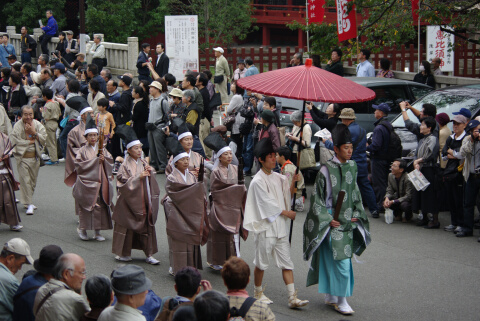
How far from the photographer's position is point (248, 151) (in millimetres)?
12664

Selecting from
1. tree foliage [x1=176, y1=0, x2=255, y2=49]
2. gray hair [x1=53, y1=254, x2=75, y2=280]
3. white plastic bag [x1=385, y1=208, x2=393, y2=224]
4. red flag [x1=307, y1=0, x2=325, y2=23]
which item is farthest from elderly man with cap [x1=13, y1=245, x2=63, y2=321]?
tree foliage [x1=176, y1=0, x2=255, y2=49]

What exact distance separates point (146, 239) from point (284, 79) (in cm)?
291

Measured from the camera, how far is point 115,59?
19922 mm

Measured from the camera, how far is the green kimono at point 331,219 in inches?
257

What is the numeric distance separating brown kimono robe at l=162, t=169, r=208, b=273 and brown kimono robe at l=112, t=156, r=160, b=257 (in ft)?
2.01

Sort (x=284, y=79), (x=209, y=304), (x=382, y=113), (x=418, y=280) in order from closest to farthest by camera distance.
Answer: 1. (x=209, y=304)
2. (x=284, y=79)
3. (x=418, y=280)
4. (x=382, y=113)

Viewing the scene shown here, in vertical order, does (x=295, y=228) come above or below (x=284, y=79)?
below

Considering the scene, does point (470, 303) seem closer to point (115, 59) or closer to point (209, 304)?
point (209, 304)

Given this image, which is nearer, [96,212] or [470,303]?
[470,303]

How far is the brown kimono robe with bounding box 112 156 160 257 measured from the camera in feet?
26.1

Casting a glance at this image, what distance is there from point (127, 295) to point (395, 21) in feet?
40.3

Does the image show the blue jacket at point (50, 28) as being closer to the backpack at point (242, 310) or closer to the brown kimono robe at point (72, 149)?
the brown kimono robe at point (72, 149)

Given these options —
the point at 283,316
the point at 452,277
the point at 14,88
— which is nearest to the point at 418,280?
the point at 452,277

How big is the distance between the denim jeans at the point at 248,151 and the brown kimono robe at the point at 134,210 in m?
4.62
